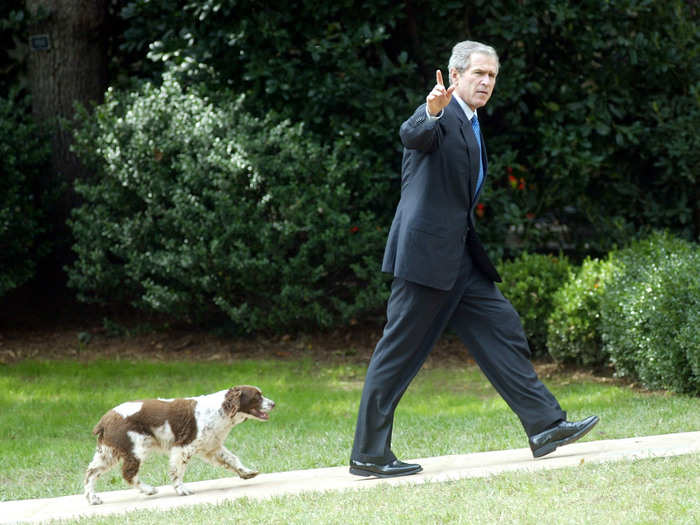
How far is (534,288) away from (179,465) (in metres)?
5.36

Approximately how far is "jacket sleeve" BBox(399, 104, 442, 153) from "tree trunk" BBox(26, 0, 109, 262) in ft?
22.9

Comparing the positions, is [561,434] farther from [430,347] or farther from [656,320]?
[656,320]

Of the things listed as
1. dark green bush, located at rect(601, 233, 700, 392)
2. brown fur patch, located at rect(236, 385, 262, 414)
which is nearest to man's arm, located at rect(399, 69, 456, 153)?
brown fur patch, located at rect(236, 385, 262, 414)

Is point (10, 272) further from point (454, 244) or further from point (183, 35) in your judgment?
point (454, 244)

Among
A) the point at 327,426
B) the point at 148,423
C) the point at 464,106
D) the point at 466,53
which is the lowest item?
the point at 327,426

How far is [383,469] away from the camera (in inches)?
219

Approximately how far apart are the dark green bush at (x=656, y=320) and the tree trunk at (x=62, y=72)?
624 centimetres

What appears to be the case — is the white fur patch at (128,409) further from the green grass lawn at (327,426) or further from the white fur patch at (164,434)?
the green grass lawn at (327,426)

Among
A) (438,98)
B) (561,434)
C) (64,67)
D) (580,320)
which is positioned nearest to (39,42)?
(64,67)

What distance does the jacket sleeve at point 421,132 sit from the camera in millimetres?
5156

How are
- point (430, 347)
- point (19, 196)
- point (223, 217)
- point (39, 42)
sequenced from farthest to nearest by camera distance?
point (39, 42) < point (19, 196) < point (223, 217) < point (430, 347)

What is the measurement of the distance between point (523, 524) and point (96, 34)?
29.6 feet

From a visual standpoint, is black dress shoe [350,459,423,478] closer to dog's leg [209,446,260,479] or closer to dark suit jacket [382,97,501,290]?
dog's leg [209,446,260,479]

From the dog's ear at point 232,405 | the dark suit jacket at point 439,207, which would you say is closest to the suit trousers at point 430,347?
the dark suit jacket at point 439,207
